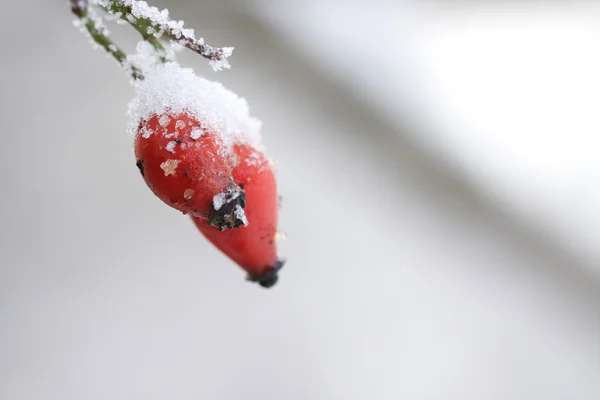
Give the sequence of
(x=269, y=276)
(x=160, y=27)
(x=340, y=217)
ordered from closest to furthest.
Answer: (x=160, y=27), (x=269, y=276), (x=340, y=217)

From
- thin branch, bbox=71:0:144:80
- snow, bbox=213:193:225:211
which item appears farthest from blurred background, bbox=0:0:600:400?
snow, bbox=213:193:225:211

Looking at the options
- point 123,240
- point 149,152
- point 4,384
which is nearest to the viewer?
point 149,152

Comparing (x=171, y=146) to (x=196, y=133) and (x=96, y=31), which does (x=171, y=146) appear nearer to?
(x=196, y=133)

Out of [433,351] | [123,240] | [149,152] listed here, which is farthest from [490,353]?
[149,152]

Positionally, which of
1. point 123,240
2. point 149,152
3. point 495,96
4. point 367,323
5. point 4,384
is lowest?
point 4,384

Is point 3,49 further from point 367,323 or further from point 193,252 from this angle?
point 367,323

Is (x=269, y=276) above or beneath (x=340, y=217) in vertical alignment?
beneath

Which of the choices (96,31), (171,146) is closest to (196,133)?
(171,146)
